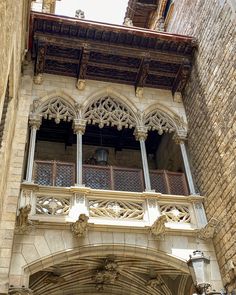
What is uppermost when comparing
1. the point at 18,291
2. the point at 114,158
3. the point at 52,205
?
the point at 114,158

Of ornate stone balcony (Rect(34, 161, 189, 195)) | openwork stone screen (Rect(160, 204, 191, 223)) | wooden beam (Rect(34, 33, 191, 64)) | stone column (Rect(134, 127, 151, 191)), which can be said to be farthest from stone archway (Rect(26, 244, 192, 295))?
wooden beam (Rect(34, 33, 191, 64))

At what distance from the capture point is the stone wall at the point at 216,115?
689 centimetres

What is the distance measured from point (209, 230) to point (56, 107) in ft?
14.2

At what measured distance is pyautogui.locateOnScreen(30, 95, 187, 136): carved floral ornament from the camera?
28.3 feet

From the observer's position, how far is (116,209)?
24.1 ft

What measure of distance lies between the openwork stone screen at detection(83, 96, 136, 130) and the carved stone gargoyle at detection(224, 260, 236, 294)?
3880mm

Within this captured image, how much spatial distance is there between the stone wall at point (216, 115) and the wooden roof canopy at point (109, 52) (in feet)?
1.82

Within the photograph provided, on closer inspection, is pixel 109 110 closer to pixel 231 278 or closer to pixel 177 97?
pixel 177 97

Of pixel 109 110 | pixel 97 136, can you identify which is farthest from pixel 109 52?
pixel 97 136

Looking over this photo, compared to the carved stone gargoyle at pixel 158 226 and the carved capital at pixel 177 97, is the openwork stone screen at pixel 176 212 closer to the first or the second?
the carved stone gargoyle at pixel 158 226

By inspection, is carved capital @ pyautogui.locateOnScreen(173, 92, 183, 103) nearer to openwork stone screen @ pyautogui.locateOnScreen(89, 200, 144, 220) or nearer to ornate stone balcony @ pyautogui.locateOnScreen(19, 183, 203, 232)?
ornate stone balcony @ pyautogui.locateOnScreen(19, 183, 203, 232)

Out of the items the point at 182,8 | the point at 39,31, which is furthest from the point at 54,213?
the point at 182,8

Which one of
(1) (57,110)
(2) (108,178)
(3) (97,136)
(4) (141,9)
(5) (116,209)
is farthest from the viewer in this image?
(4) (141,9)

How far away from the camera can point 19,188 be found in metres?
6.88
